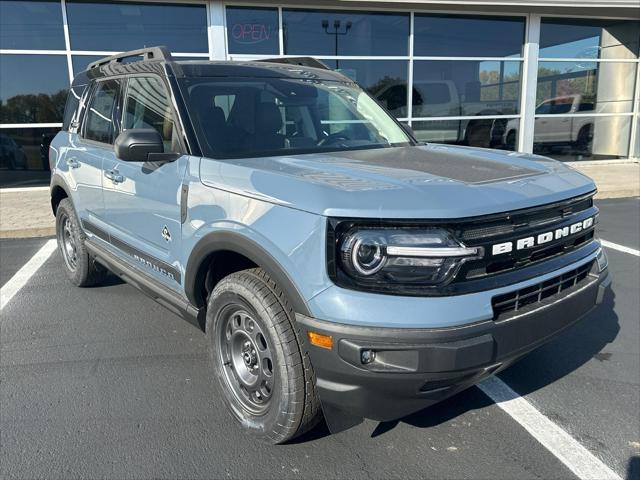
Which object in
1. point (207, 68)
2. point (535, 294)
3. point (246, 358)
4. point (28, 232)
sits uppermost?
point (207, 68)

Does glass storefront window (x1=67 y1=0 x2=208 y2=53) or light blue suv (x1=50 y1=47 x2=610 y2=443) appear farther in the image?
glass storefront window (x1=67 y1=0 x2=208 y2=53)

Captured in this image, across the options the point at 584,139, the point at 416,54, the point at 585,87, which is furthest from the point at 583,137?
→ the point at 416,54

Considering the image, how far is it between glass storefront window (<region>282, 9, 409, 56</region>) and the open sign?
16.7 inches

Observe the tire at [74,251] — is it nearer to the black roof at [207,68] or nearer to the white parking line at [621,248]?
the black roof at [207,68]

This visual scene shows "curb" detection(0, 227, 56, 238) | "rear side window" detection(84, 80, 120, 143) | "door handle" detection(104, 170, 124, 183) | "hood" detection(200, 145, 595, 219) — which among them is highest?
"rear side window" detection(84, 80, 120, 143)

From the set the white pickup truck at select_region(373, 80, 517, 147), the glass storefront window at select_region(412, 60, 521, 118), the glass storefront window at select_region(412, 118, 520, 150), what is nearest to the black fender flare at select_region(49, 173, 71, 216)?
the white pickup truck at select_region(373, 80, 517, 147)

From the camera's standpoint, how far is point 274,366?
2438 mm

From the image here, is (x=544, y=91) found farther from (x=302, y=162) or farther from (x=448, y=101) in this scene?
(x=302, y=162)

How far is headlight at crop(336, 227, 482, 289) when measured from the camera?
83.7 inches

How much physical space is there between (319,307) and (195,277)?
3.39ft

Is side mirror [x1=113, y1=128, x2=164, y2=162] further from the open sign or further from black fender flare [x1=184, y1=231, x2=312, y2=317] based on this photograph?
the open sign

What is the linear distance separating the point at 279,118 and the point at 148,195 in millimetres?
961

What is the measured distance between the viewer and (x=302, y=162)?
9.22 ft

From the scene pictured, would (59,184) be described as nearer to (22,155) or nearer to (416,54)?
(22,155)
